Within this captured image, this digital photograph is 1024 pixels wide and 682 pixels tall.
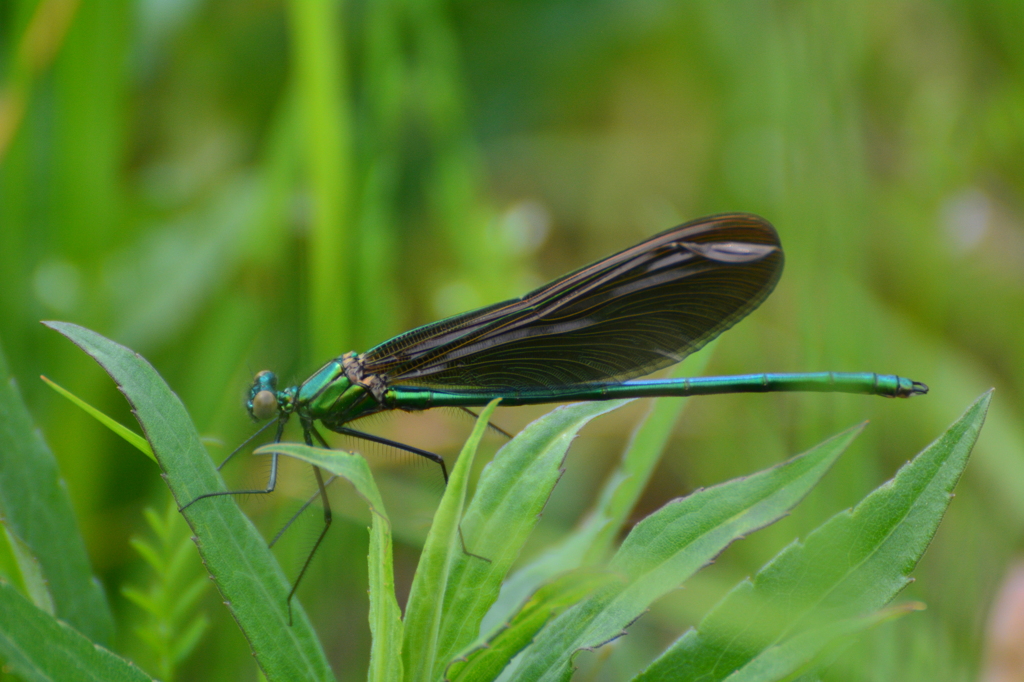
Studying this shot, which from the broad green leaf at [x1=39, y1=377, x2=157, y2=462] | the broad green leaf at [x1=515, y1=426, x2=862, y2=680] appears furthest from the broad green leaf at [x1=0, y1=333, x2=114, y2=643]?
the broad green leaf at [x1=515, y1=426, x2=862, y2=680]

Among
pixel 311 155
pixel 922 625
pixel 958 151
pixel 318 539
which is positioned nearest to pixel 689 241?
pixel 922 625

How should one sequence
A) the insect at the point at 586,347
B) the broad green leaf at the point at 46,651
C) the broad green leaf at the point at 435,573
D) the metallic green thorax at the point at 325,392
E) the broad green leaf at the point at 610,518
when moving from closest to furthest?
1. the broad green leaf at the point at 46,651
2. the broad green leaf at the point at 435,573
3. the broad green leaf at the point at 610,518
4. the insect at the point at 586,347
5. the metallic green thorax at the point at 325,392

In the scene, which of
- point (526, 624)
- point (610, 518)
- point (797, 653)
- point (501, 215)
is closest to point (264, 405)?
point (610, 518)

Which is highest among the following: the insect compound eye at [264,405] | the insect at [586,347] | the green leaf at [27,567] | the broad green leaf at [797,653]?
the insect at [586,347]

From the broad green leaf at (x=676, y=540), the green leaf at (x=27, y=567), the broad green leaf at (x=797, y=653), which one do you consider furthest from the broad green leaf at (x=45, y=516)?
the broad green leaf at (x=797, y=653)

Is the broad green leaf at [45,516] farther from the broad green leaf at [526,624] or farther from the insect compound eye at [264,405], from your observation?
the insect compound eye at [264,405]

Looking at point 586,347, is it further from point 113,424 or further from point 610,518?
point 113,424

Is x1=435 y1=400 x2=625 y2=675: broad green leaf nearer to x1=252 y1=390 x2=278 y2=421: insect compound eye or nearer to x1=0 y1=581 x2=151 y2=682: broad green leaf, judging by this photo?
x1=0 y1=581 x2=151 y2=682: broad green leaf
